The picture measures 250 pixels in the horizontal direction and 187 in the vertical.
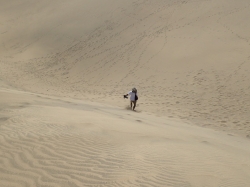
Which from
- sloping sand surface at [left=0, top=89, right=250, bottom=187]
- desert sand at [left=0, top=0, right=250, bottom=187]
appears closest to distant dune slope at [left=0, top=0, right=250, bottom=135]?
desert sand at [left=0, top=0, right=250, bottom=187]

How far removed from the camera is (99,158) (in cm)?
351

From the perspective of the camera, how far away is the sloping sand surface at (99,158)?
293 cm

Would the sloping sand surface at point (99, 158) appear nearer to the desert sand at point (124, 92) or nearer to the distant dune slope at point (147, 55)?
the desert sand at point (124, 92)

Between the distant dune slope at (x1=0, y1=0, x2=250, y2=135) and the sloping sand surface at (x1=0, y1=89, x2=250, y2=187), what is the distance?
18.2ft

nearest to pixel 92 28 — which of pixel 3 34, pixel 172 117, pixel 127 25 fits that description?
pixel 127 25

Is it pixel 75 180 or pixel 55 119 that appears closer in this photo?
pixel 75 180

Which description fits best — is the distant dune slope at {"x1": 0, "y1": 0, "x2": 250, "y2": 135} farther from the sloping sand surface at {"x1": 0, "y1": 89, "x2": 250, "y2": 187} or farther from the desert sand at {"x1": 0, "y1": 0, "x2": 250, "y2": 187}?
the sloping sand surface at {"x1": 0, "y1": 89, "x2": 250, "y2": 187}

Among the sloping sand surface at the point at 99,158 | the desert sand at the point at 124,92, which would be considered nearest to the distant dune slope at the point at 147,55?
the desert sand at the point at 124,92

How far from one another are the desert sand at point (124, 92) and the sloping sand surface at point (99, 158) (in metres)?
0.02

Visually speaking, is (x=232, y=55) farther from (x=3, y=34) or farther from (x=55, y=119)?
(x=3, y=34)

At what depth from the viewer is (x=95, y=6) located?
2875cm

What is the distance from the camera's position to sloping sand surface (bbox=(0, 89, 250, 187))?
9.61 ft

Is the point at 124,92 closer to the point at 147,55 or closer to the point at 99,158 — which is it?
the point at 147,55

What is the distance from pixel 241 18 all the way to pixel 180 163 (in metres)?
20.3
